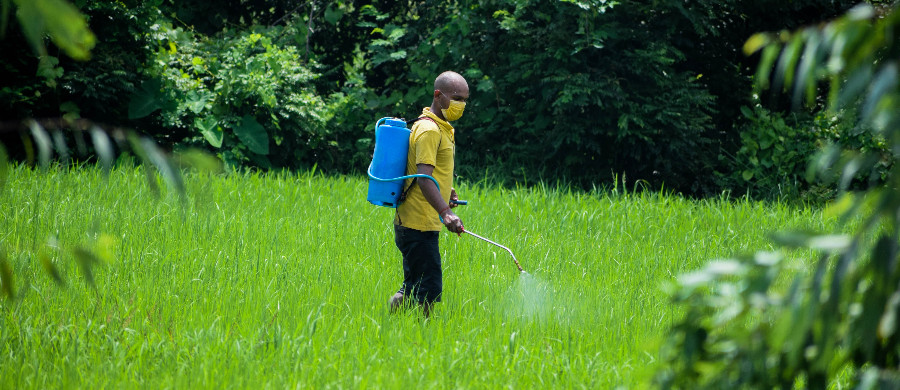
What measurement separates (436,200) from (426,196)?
0.21 ft

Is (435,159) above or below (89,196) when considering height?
above

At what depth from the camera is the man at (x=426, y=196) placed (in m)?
3.90

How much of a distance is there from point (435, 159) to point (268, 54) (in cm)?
572

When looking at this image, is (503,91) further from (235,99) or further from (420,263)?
(420,263)

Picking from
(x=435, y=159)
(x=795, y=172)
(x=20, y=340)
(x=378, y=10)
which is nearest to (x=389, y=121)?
(x=435, y=159)

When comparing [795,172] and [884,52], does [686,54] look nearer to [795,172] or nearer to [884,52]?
[795,172]

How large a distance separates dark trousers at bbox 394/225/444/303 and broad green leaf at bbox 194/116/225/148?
5054mm

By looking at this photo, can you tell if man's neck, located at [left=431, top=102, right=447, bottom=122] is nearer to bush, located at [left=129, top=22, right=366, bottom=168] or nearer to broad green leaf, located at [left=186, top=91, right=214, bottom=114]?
bush, located at [left=129, top=22, right=366, bottom=168]

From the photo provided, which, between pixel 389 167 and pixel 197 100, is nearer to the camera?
pixel 389 167

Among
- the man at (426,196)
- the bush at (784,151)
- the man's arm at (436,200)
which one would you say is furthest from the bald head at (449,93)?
the bush at (784,151)

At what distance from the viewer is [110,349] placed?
10.8 ft

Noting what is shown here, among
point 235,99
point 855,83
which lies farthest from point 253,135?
point 855,83

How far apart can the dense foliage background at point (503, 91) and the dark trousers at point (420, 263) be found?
4508mm

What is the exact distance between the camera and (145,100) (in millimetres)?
8523
